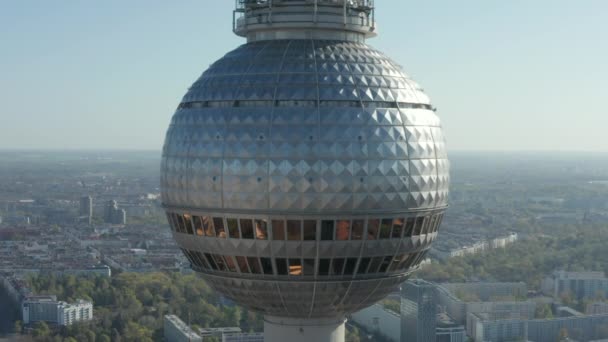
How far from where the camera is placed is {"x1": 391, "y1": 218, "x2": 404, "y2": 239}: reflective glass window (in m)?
28.5

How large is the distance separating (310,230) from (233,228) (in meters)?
2.08

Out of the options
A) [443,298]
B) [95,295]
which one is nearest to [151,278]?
[95,295]

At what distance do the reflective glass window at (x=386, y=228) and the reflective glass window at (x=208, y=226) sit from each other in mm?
4474

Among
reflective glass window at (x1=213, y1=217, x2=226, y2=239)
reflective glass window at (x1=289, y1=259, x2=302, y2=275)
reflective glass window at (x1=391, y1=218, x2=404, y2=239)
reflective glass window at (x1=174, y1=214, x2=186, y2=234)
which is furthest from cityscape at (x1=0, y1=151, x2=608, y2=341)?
reflective glass window at (x1=213, y1=217, x2=226, y2=239)

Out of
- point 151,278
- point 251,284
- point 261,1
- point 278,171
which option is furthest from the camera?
point 151,278

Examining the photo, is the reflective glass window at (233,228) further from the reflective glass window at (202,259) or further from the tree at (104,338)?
the tree at (104,338)

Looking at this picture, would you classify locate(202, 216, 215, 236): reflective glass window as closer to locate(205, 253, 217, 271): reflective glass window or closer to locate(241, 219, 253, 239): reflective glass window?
locate(205, 253, 217, 271): reflective glass window

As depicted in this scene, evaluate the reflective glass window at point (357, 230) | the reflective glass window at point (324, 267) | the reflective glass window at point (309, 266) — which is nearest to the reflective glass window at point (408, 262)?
the reflective glass window at point (357, 230)

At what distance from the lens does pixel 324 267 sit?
93.2 ft

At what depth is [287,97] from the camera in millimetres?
27938

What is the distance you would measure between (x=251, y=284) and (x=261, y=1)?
8.14 metres

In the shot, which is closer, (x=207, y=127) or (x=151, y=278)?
(x=207, y=127)

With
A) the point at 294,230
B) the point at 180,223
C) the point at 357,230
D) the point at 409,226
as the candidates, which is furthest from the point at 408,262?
the point at 180,223

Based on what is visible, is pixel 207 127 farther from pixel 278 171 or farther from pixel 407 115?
pixel 407 115
